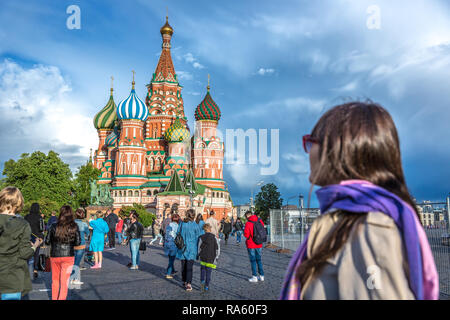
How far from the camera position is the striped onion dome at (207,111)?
67125 mm

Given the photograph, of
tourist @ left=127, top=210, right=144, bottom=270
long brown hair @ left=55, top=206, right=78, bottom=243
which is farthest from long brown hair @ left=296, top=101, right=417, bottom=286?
tourist @ left=127, top=210, right=144, bottom=270

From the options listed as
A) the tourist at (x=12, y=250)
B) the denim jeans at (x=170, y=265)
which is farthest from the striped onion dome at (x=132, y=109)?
the tourist at (x=12, y=250)

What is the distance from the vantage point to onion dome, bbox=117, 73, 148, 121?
197ft

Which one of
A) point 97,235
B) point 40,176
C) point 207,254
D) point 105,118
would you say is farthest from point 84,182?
point 207,254

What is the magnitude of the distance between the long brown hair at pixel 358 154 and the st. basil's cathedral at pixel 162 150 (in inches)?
1979

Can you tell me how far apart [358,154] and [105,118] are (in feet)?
244

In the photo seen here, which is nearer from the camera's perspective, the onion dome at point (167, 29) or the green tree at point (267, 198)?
the green tree at point (267, 198)

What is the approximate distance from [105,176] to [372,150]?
6480 centimetres

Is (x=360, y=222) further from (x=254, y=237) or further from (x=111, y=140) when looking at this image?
(x=111, y=140)

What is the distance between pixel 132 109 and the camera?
197 ft

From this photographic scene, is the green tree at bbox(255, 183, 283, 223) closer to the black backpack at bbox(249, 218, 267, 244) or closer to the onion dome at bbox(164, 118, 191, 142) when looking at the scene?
the onion dome at bbox(164, 118, 191, 142)

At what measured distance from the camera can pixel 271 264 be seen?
13.6 meters

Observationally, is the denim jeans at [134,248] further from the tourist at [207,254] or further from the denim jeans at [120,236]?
the denim jeans at [120,236]
